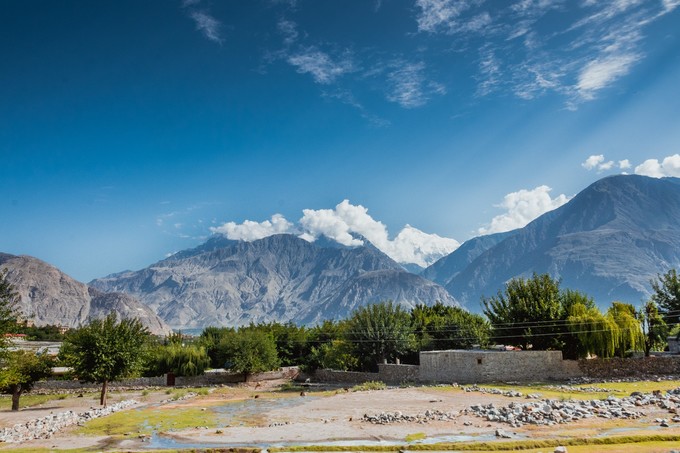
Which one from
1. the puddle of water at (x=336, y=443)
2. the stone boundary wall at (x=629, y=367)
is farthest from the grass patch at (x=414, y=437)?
the stone boundary wall at (x=629, y=367)

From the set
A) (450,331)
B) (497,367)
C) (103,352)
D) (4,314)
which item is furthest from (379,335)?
(4,314)

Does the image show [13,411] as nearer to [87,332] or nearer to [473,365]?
[87,332]

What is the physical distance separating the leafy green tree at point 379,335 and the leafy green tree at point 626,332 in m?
21.5

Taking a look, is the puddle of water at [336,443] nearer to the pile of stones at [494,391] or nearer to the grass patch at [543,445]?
the grass patch at [543,445]

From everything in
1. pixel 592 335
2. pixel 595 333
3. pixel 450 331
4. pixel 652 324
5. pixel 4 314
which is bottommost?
pixel 450 331

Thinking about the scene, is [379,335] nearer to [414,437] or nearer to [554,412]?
[554,412]

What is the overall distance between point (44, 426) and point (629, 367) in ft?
154

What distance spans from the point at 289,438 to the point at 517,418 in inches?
482

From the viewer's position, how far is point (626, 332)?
168ft

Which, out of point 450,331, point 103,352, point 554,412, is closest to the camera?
point 554,412

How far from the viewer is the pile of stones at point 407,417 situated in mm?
30078

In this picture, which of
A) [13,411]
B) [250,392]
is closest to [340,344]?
[250,392]

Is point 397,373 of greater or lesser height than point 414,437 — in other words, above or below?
below

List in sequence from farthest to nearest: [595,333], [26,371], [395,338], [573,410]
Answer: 1. [395,338]
2. [595,333]
3. [26,371]
4. [573,410]
